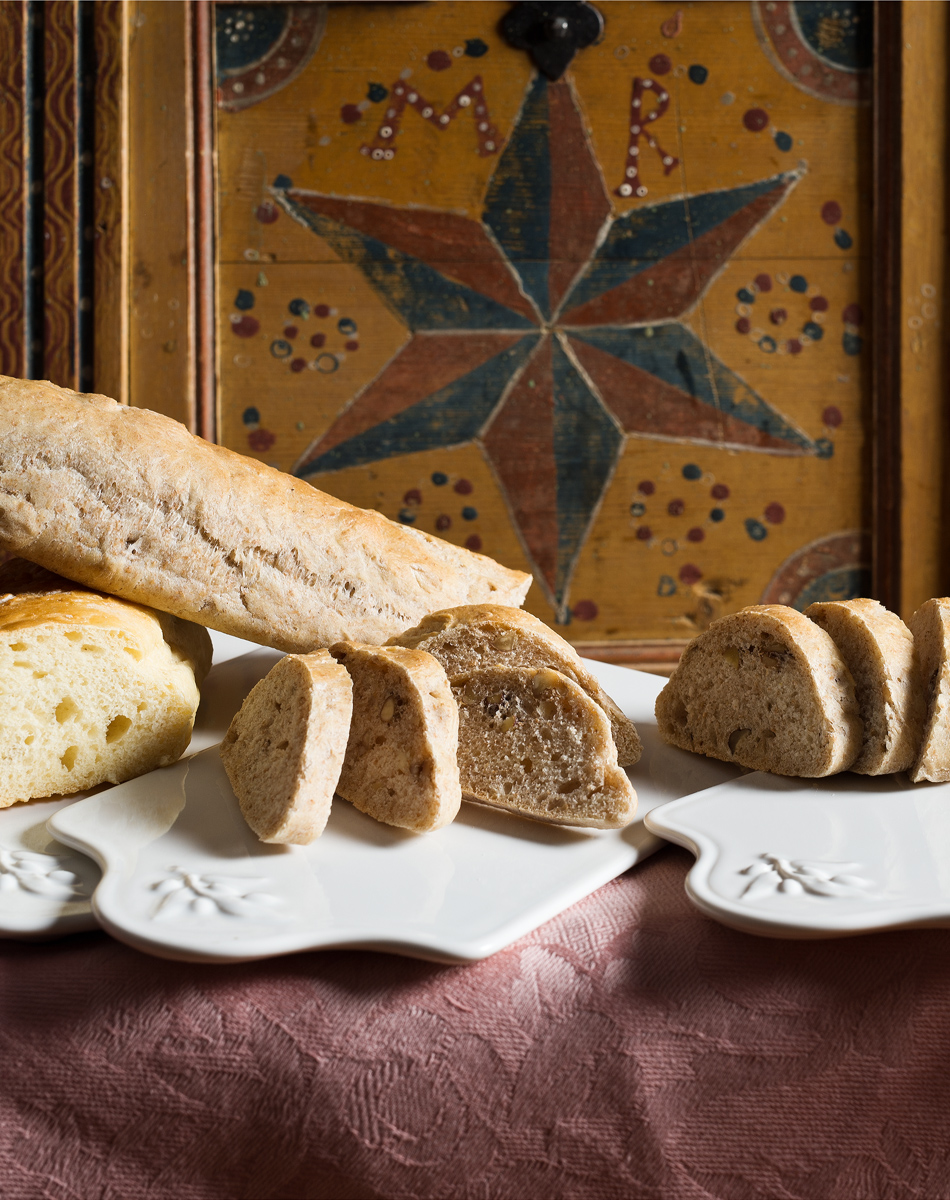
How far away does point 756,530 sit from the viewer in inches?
132

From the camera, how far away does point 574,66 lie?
10.1 feet

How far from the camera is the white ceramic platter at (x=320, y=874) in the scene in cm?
88

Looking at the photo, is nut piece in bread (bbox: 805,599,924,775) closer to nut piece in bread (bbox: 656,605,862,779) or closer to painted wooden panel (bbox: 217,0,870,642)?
nut piece in bread (bbox: 656,605,862,779)

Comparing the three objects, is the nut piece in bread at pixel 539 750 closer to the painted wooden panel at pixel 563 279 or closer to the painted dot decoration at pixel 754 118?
the painted wooden panel at pixel 563 279

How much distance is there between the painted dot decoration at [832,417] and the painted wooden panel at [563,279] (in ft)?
0.04

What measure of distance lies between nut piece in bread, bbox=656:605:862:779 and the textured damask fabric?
0.37 metres

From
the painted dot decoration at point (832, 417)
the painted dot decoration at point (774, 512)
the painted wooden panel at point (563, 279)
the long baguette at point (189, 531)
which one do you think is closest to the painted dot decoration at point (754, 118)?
the painted wooden panel at point (563, 279)

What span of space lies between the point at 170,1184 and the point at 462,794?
1.69 ft

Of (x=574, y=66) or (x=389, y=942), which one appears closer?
(x=389, y=942)

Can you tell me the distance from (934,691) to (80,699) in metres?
1.13

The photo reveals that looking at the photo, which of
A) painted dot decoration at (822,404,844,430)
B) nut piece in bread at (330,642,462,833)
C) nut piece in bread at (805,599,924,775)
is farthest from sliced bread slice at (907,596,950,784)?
painted dot decoration at (822,404,844,430)

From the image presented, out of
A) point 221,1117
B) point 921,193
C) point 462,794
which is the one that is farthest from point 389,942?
point 921,193

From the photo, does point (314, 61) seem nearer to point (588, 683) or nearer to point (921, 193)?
point (921, 193)

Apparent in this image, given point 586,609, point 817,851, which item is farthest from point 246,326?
point 817,851
